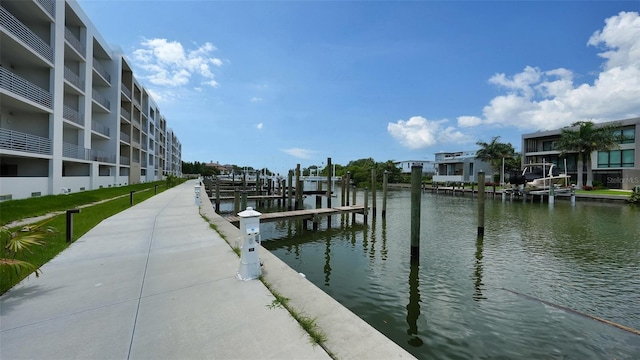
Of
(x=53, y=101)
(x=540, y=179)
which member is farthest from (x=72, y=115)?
(x=540, y=179)

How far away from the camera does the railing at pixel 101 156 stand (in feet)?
85.9

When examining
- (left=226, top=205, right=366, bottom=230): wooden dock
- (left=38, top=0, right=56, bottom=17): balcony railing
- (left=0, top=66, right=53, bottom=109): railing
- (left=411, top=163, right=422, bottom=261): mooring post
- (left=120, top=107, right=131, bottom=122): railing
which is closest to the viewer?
(left=411, top=163, right=422, bottom=261): mooring post

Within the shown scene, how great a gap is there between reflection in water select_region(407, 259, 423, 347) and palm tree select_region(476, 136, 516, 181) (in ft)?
188

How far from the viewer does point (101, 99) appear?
29.3 meters

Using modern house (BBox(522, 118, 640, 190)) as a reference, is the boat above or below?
below

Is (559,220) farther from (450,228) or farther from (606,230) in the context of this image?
(450,228)

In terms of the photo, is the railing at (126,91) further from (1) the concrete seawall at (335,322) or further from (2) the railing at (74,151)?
(1) the concrete seawall at (335,322)

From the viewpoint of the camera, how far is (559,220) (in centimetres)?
2008

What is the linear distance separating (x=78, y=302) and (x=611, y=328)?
31.6ft

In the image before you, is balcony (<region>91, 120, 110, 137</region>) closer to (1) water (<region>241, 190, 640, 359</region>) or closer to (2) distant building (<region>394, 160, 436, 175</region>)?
(1) water (<region>241, 190, 640, 359</region>)

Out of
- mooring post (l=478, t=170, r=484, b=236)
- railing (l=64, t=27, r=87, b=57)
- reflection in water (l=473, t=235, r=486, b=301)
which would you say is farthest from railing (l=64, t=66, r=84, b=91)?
mooring post (l=478, t=170, r=484, b=236)

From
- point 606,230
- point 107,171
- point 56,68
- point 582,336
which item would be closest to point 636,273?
point 582,336

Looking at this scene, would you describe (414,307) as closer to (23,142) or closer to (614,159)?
(23,142)

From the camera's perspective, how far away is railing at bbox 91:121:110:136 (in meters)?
27.7
